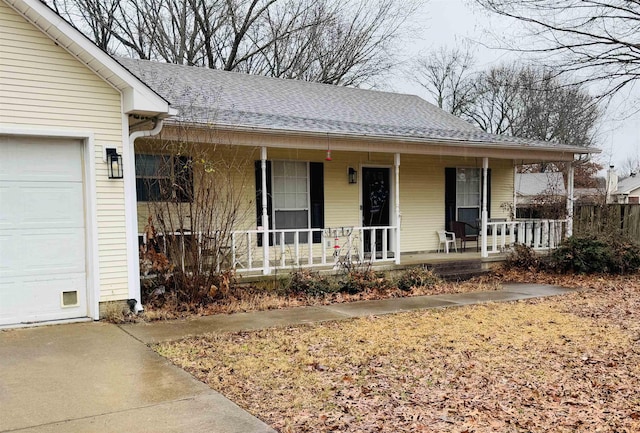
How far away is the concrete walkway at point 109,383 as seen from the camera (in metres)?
3.96

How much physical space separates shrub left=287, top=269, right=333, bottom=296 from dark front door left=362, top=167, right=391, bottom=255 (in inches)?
130

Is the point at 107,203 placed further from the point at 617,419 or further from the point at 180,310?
the point at 617,419

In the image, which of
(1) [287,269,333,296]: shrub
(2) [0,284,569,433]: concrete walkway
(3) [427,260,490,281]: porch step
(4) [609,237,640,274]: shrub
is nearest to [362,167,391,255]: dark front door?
(3) [427,260,490,281]: porch step

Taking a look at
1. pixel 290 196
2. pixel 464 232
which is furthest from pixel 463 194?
pixel 290 196

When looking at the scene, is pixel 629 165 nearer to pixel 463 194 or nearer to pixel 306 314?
pixel 463 194

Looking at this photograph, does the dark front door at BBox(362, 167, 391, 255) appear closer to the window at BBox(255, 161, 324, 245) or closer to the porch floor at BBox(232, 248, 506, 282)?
the porch floor at BBox(232, 248, 506, 282)

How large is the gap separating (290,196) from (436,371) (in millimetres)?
6812

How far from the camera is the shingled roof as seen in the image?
→ 10.1 meters

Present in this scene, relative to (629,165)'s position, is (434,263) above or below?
below

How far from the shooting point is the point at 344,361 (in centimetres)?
564

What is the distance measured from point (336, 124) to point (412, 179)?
118 inches

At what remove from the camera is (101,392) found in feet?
15.1

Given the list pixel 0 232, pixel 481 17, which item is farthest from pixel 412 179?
pixel 0 232

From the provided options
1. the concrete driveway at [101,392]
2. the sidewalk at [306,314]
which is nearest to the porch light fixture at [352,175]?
the sidewalk at [306,314]
